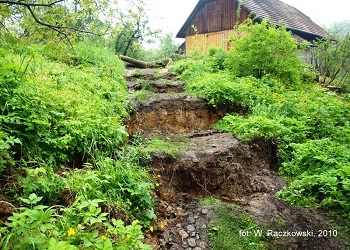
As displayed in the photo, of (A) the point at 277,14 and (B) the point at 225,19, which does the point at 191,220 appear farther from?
(A) the point at 277,14

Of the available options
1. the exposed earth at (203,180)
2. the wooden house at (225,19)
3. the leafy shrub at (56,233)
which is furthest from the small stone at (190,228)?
the wooden house at (225,19)

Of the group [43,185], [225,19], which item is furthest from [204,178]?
[225,19]

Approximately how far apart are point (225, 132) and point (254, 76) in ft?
13.1

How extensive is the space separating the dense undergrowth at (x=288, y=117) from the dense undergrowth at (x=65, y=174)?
2759mm

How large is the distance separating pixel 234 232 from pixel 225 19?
17638 mm

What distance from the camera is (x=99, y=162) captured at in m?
3.42

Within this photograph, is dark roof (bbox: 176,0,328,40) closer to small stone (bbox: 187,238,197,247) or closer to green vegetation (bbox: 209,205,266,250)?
green vegetation (bbox: 209,205,266,250)

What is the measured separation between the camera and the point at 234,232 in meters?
3.37

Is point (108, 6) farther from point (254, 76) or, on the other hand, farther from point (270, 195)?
point (254, 76)

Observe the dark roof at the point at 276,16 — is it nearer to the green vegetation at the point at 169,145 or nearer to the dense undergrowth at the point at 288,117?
A: the dense undergrowth at the point at 288,117

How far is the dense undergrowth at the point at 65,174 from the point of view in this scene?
6.80ft

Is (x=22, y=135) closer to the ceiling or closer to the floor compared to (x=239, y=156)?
closer to the ceiling

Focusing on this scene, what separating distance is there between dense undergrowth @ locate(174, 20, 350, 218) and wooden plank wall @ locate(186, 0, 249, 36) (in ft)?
25.6

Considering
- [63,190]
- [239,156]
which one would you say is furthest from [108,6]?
[239,156]
